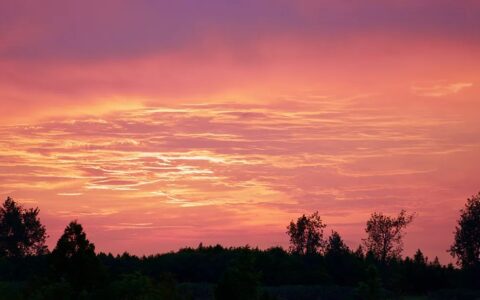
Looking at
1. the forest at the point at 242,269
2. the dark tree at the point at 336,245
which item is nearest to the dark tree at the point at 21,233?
the forest at the point at 242,269

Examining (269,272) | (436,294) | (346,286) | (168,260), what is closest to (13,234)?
(168,260)

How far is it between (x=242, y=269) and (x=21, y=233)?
217ft

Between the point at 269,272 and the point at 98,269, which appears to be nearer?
the point at 98,269

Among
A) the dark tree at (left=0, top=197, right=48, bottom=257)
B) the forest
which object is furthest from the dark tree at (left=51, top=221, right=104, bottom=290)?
the dark tree at (left=0, top=197, right=48, bottom=257)

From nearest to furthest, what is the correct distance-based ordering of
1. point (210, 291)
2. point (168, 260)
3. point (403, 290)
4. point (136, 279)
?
1. point (136, 279)
2. point (210, 291)
3. point (403, 290)
4. point (168, 260)

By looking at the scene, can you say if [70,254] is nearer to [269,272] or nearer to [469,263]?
[269,272]

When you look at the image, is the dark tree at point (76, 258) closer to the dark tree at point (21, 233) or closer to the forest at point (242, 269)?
the forest at point (242, 269)

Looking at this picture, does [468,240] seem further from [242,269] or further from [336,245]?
[242,269]

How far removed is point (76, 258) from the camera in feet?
236

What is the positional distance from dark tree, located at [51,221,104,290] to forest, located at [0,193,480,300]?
85mm

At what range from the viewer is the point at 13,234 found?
126 m

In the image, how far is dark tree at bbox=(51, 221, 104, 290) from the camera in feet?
235

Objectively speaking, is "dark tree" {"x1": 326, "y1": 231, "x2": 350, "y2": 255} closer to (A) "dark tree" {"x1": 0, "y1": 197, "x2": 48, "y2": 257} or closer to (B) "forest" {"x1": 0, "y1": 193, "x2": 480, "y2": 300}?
(B) "forest" {"x1": 0, "y1": 193, "x2": 480, "y2": 300}

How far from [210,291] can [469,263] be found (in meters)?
43.6
